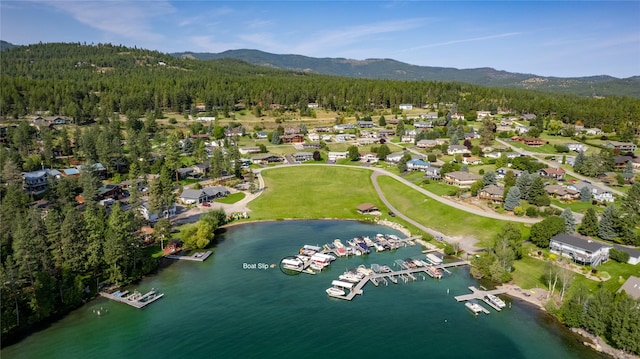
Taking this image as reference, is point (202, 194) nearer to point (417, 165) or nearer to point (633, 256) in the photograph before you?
point (417, 165)

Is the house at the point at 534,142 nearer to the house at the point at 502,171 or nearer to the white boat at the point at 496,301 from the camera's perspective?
the house at the point at 502,171

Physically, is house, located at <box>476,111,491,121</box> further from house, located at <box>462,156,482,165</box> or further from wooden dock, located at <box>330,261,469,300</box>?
wooden dock, located at <box>330,261,469,300</box>

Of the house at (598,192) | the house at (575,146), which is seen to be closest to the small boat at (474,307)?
the house at (598,192)

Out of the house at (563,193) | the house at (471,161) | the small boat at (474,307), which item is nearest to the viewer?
the small boat at (474,307)

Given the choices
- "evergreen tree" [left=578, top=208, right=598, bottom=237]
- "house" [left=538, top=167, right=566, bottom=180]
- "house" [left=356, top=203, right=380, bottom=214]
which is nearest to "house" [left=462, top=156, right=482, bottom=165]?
"house" [left=538, top=167, right=566, bottom=180]

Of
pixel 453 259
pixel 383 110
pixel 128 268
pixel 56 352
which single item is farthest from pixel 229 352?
pixel 383 110

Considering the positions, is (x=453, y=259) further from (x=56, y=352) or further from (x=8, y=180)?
(x=8, y=180)
